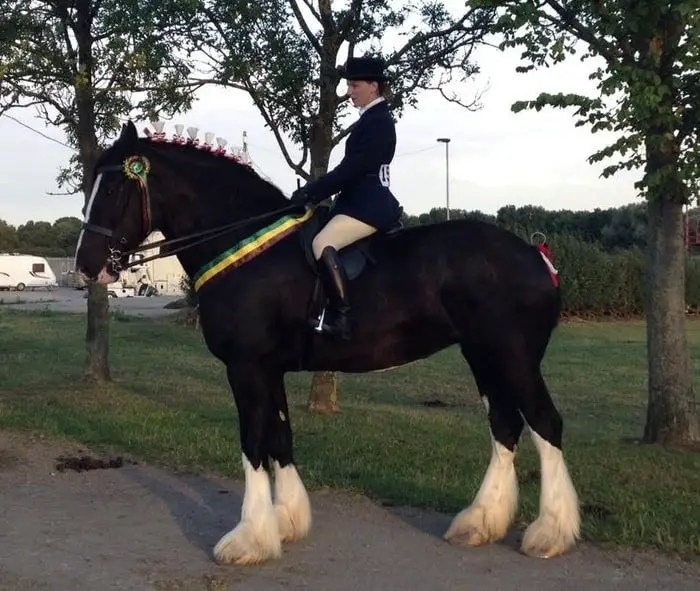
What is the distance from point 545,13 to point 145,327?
20322mm

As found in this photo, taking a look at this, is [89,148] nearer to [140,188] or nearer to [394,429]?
[394,429]

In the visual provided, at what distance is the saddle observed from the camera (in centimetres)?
588

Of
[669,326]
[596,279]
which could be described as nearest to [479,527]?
[669,326]

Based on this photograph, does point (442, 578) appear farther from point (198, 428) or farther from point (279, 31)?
point (279, 31)

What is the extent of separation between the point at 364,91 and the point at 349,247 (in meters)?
1.07

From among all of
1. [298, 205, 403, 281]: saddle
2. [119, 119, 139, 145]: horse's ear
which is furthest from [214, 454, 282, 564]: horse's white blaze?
[119, 119, 139, 145]: horse's ear

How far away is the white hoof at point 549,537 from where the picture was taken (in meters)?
5.55

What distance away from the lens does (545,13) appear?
8898 millimetres

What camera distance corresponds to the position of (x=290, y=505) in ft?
20.1

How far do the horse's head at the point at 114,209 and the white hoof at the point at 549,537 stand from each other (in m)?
3.26

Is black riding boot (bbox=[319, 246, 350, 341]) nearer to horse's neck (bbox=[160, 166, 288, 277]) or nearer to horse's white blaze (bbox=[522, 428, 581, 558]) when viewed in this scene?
horse's neck (bbox=[160, 166, 288, 277])

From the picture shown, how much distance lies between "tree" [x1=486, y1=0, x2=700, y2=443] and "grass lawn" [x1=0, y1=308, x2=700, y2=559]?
2.48 ft

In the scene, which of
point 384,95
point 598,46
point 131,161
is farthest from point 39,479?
point 598,46

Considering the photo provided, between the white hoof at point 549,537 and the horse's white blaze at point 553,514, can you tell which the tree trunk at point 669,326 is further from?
the white hoof at point 549,537
